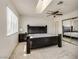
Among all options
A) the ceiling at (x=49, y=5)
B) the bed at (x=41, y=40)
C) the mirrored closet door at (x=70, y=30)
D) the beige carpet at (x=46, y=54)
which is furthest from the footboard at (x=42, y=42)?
the ceiling at (x=49, y=5)

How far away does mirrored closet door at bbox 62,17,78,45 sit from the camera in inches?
239

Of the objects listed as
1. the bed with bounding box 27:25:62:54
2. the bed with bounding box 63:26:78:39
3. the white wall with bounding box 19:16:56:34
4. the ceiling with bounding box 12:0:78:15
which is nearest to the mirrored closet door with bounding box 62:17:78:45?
the bed with bounding box 63:26:78:39

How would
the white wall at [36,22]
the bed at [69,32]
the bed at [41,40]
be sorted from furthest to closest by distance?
the white wall at [36,22] → the bed at [69,32] → the bed at [41,40]

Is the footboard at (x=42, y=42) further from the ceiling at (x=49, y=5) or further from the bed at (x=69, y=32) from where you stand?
the ceiling at (x=49, y=5)

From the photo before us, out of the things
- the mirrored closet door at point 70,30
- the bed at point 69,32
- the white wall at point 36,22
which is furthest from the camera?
the white wall at point 36,22

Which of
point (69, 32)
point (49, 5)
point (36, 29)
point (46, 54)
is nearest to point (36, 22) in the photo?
point (36, 29)

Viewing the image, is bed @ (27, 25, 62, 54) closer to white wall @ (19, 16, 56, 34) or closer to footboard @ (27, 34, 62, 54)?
footboard @ (27, 34, 62, 54)

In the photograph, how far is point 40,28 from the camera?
27.5ft

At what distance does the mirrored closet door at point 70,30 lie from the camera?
19.9 feet

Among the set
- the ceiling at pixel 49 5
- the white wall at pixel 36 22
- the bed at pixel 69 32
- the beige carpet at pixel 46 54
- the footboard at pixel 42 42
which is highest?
the ceiling at pixel 49 5

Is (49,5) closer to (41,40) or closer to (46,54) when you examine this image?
(41,40)

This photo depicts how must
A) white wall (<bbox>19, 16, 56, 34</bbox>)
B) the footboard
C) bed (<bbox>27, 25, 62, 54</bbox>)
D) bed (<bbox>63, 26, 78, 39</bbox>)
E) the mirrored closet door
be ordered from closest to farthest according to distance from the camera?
1. bed (<bbox>27, 25, 62, 54</bbox>)
2. the footboard
3. the mirrored closet door
4. bed (<bbox>63, 26, 78, 39</bbox>)
5. white wall (<bbox>19, 16, 56, 34</bbox>)

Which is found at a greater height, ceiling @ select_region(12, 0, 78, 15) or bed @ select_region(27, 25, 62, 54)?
ceiling @ select_region(12, 0, 78, 15)

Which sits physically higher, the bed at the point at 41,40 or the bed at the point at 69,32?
the bed at the point at 69,32
